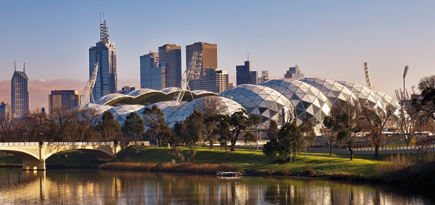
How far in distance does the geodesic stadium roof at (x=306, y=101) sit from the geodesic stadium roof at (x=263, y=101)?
171 inches

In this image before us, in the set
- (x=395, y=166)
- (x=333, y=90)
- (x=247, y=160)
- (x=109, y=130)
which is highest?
(x=333, y=90)

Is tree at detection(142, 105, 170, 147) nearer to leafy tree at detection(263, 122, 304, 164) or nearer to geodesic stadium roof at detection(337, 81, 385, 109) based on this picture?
leafy tree at detection(263, 122, 304, 164)

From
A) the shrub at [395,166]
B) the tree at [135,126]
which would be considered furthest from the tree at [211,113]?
the shrub at [395,166]

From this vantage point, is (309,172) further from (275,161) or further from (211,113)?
(211,113)

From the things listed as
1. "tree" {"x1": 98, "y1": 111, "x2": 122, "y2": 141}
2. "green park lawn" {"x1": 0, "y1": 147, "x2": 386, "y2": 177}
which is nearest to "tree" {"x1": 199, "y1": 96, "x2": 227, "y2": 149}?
"green park lawn" {"x1": 0, "y1": 147, "x2": 386, "y2": 177}

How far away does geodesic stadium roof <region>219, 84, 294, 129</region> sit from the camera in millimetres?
151000

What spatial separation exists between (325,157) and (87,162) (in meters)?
50.6

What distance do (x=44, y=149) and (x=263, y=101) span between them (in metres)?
61.0

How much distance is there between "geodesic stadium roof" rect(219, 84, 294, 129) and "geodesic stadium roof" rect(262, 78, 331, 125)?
171 inches

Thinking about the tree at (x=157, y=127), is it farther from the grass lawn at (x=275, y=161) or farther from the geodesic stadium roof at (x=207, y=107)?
the geodesic stadium roof at (x=207, y=107)

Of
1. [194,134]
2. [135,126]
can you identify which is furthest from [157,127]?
[194,134]

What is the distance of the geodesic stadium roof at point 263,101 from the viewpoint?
15100cm

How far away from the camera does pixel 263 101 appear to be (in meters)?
154

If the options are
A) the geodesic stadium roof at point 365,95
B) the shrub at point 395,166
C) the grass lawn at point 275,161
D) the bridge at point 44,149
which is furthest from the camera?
the geodesic stadium roof at point 365,95
